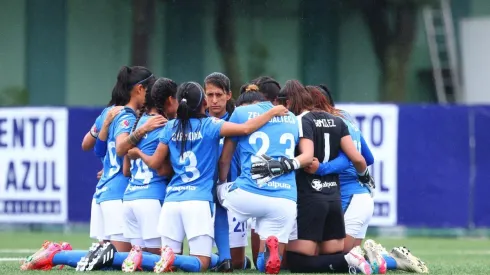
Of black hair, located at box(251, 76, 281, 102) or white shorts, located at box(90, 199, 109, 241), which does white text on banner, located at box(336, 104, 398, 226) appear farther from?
white shorts, located at box(90, 199, 109, 241)

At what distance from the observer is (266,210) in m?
11.3

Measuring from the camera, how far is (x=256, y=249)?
41.2 ft

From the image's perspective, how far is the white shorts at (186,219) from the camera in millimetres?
11344

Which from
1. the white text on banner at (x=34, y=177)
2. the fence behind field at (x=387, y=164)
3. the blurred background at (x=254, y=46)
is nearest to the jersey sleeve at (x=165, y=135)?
the fence behind field at (x=387, y=164)

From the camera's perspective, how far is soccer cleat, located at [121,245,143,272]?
1117 centimetres

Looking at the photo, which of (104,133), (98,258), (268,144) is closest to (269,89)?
(268,144)

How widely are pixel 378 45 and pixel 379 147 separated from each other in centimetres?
653

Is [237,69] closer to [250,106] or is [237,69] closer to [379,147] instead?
[379,147]

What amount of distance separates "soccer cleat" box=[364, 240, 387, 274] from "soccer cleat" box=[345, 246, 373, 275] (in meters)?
0.08

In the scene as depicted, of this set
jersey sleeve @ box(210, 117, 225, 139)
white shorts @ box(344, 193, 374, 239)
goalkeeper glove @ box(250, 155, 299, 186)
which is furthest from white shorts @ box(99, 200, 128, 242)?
white shorts @ box(344, 193, 374, 239)

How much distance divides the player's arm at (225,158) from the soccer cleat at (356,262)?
1.34m

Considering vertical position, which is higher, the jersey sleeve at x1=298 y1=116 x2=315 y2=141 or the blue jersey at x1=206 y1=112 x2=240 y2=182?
the jersey sleeve at x1=298 y1=116 x2=315 y2=141

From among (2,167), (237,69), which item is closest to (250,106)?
(2,167)

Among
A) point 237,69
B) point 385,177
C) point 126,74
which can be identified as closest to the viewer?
point 126,74
